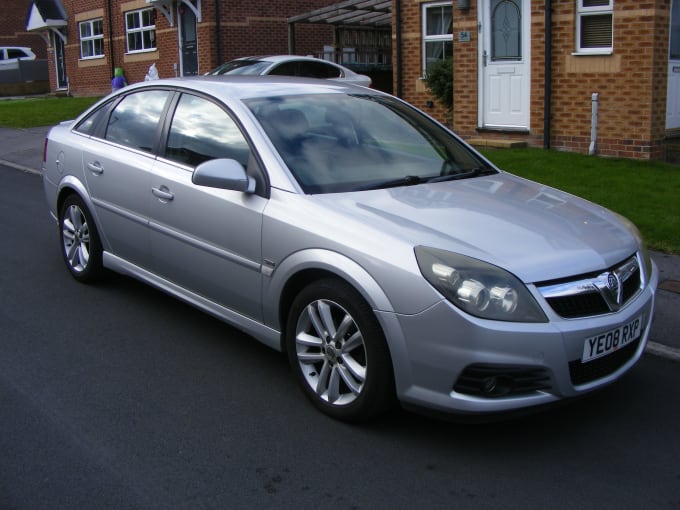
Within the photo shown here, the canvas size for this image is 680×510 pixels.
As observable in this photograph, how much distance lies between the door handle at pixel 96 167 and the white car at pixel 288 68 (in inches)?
415

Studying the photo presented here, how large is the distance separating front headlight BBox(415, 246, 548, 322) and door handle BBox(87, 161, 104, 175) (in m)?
3.16

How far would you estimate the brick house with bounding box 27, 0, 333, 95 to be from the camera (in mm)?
22859

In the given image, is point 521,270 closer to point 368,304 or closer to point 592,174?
point 368,304

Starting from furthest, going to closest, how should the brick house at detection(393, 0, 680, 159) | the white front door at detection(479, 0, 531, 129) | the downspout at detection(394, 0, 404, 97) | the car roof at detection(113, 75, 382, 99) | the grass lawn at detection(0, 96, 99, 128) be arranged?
the grass lawn at detection(0, 96, 99, 128) → the downspout at detection(394, 0, 404, 97) → the white front door at detection(479, 0, 531, 129) → the brick house at detection(393, 0, 680, 159) → the car roof at detection(113, 75, 382, 99)

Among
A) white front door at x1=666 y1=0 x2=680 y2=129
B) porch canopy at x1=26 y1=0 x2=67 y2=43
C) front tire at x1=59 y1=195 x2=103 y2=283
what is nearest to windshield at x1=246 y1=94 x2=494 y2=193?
front tire at x1=59 y1=195 x2=103 y2=283

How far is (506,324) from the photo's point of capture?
3.61m

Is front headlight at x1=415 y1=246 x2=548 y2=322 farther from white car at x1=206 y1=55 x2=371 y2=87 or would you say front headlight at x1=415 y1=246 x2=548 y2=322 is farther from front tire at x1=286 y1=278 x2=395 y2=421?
white car at x1=206 y1=55 x2=371 y2=87

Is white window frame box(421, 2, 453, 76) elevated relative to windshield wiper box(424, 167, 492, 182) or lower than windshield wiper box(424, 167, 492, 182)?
elevated

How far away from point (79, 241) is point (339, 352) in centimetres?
317

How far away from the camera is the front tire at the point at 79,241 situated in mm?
6281

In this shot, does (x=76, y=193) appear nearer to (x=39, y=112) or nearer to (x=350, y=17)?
(x=350, y=17)

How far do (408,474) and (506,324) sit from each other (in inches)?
30.7

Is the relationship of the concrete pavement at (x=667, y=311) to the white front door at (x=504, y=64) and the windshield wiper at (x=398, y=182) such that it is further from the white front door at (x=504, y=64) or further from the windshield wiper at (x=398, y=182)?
the white front door at (x=504, y=64)

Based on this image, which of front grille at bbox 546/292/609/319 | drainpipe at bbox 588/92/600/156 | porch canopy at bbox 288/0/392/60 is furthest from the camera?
porch canopy at bbox 288/0/392/60
